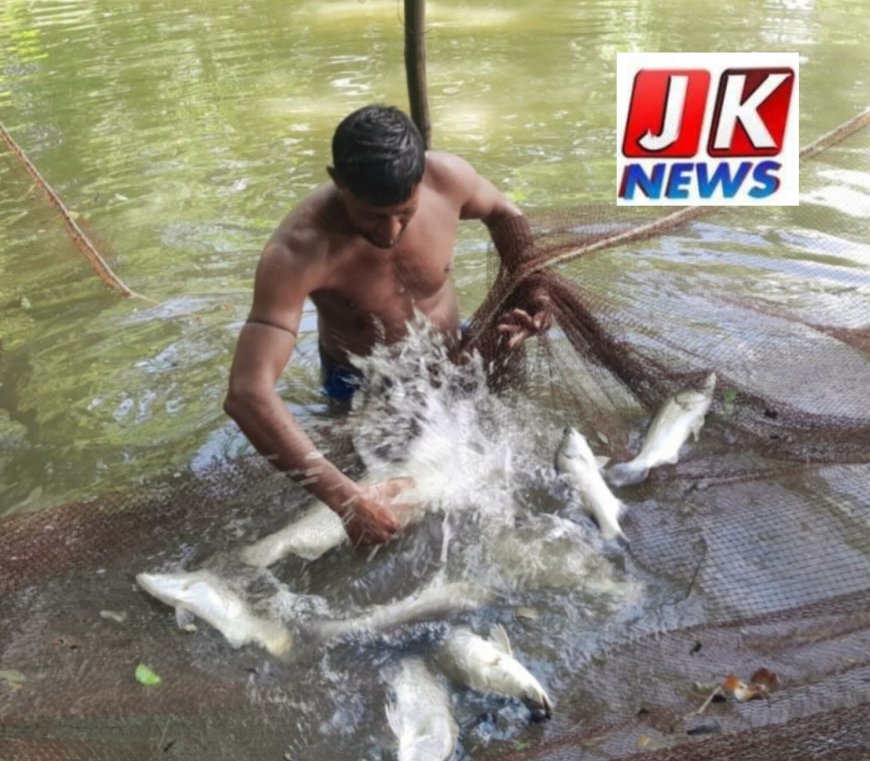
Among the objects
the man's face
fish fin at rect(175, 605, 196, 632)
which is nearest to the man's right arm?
the man's face

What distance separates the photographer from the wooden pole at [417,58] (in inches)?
162

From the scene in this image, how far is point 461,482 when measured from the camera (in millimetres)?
3561

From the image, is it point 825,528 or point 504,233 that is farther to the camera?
point 504,233

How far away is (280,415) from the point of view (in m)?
2.98

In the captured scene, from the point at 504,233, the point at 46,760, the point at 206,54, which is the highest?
the point at 504,233

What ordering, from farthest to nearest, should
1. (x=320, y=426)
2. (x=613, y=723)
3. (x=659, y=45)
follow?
1. (x=659, y=45)
2. (x=320, y=426)
3. (x=613, y=723)

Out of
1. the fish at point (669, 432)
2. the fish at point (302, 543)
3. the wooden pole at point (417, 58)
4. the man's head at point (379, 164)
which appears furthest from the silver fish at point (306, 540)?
the wooden pole at point (417, 58)

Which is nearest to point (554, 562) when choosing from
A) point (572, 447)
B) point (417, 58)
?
point (572, 447)

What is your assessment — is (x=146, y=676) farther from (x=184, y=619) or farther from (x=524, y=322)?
(x=524, y=322)

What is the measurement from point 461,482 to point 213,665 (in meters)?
1.17

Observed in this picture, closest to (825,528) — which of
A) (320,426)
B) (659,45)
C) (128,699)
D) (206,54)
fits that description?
(320,426)

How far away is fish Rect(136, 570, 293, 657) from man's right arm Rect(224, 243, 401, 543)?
15.5 inches

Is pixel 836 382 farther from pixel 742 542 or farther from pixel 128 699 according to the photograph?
pixel 128 699

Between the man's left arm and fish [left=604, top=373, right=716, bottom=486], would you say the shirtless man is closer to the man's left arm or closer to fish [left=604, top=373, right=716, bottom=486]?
the man's left arm
